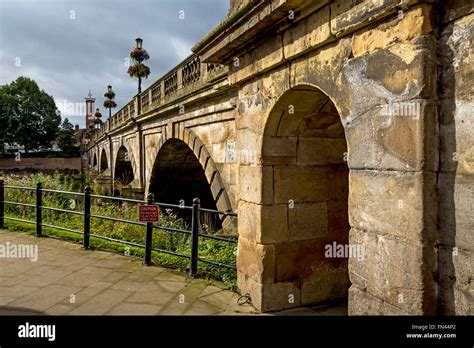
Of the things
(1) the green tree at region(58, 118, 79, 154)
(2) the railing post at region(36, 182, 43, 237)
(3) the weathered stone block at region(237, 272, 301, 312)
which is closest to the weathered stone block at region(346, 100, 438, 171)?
(3) the weathered stone block at region(237, 272, 301, 312)

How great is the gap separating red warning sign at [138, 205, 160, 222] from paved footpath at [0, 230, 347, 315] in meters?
0.68

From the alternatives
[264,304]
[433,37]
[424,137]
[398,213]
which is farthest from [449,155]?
[264,304]

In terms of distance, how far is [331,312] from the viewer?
3816mm

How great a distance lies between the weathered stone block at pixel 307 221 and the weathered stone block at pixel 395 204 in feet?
4.17

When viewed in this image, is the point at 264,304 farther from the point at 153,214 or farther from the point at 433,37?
the point at 433,37

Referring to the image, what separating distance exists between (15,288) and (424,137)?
14.5 feet

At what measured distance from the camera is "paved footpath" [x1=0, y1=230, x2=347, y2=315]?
3533 mm

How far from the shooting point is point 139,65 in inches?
703

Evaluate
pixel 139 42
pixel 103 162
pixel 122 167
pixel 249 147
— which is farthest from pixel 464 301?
pixel 103 162

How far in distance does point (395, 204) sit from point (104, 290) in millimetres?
3342

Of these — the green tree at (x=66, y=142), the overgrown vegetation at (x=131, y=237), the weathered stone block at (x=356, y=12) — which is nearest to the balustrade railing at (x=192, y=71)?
the overgrown vegetation at (x=131, y=237)

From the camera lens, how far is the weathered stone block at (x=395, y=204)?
199 cm

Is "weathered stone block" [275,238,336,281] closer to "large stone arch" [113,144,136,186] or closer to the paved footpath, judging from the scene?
the paved footpath

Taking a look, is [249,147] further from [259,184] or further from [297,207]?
[297,207]
